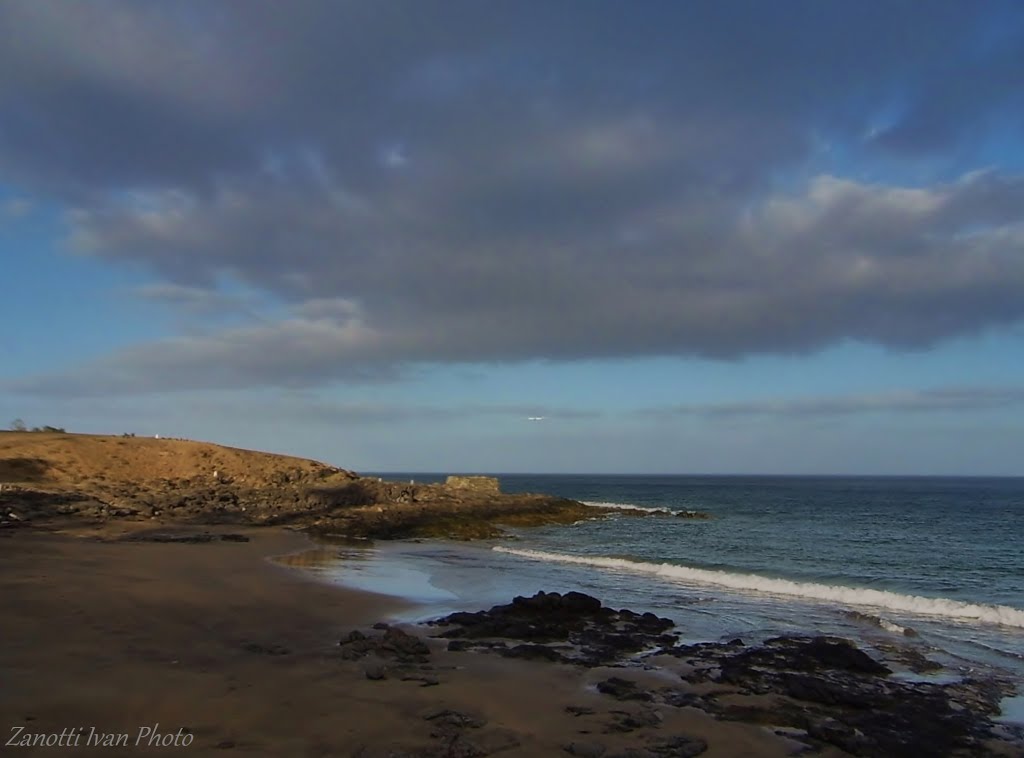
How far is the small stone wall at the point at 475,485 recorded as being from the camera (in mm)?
59819

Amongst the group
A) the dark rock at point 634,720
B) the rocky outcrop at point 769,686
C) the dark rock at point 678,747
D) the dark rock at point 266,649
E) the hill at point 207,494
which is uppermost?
the hill at point 207,494

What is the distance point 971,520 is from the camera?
5669 centimetres

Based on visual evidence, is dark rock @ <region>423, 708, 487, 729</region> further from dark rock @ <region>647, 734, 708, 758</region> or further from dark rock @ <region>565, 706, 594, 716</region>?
dark rock @ <region>647, 734, 708, 758</region>

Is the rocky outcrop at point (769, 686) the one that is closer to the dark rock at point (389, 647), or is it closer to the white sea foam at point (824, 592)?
the dark rock at point (389, 647)

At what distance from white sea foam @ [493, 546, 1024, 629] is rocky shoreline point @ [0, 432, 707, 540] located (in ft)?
39.8

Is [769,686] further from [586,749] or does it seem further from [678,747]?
[586,749]

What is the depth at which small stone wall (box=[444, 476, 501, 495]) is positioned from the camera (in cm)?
5982

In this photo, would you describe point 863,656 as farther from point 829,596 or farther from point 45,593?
point 45,593

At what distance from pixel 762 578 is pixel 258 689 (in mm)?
19285

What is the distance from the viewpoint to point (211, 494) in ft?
130

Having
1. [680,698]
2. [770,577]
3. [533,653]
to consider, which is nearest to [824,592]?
[770,577]

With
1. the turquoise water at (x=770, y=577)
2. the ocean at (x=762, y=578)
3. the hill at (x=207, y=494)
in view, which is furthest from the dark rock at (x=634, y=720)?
the hill at (x=207, y=494)

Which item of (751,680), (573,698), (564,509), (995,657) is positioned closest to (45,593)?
(573,698)

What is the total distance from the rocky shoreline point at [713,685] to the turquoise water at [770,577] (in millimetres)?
1620
